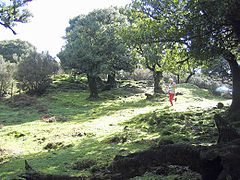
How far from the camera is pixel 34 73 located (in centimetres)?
5009

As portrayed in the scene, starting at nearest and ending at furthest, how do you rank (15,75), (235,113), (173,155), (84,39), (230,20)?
1. (173,155)
2. (230,20)
3. (235,113)
4. (84,39)
5. (15,75)

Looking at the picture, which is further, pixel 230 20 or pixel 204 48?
pixel 204 48

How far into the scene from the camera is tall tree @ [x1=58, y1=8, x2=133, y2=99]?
43875 mm

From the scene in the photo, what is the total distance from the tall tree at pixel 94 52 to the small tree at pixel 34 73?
457cm

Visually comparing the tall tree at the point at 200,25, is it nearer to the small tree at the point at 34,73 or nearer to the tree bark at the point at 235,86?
the tree bark at the point at 235,86

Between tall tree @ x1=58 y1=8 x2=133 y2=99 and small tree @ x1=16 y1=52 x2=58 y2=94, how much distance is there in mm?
4565

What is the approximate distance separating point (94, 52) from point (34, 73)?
37.5 feet

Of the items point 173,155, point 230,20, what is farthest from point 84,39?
point 173,155

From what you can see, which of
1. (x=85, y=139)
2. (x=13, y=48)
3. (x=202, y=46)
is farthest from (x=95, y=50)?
(x=13, y=48)

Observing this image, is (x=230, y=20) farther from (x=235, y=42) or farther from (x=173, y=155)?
(x=173, y=155)

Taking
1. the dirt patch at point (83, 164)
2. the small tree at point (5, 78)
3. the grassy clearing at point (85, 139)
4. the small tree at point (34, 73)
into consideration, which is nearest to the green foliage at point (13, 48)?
the small tree at point (34, 73)

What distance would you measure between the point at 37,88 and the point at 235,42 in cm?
3842

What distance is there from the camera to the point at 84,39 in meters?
44.9

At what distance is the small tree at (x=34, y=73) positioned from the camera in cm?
4988
